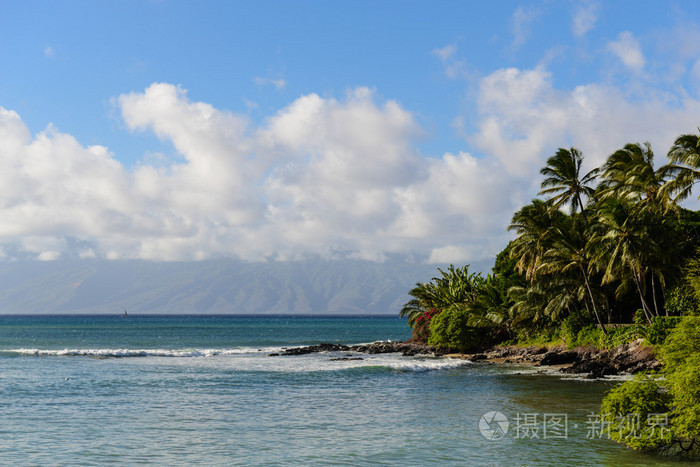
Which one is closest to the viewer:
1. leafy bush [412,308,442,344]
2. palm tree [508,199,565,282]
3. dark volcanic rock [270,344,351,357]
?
palm tree [508,199,565,282]

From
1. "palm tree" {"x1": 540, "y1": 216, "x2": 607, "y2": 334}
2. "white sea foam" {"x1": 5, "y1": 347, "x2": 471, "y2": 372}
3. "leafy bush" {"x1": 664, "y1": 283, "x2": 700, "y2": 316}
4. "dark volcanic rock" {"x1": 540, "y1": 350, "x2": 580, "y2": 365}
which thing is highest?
"palm tree" {"x1": 540, "y1": 216, "x2": 607, "y2": 334}

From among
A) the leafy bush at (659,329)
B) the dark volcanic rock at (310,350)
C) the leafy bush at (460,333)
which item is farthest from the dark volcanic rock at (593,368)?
the dark volcanic rock at (310,350)


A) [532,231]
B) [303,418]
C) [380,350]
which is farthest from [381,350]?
[303,418]

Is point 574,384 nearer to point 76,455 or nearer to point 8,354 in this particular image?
point 76,455

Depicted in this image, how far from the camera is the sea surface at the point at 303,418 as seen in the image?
18516 mm

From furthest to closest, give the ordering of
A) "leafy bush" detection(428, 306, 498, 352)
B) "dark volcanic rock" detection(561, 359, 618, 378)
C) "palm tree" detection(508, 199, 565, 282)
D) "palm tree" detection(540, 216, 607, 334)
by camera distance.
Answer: "leafy bush" detection(428, 306, 498, 352) → "palm tree" detection(508, 199, 565, 282) → "palm tree" detection(540, 216, 607, 334) → "dark volcanic rock" detection(561, 359, 618, 378)

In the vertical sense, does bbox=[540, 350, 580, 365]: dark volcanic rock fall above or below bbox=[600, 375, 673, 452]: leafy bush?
below

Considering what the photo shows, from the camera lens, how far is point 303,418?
25.2 metres

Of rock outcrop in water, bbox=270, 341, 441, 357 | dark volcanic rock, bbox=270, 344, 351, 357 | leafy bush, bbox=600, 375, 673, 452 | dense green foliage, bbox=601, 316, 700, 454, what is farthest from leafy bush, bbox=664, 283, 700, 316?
dark volcanic rock, bbox=270, 344, 351, 357

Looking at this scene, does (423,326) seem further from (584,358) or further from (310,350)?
(584,358)

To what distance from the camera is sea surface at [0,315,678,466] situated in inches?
729

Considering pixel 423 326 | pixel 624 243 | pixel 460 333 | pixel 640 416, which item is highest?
pixel 624 243

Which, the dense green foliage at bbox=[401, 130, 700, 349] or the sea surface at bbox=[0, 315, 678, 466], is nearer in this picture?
the sea surface at bbox=[0, 315, 678, 466]

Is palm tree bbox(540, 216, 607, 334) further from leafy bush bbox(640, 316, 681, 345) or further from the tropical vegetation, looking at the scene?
leafy bush bbox(640, 316, 681, 345)
